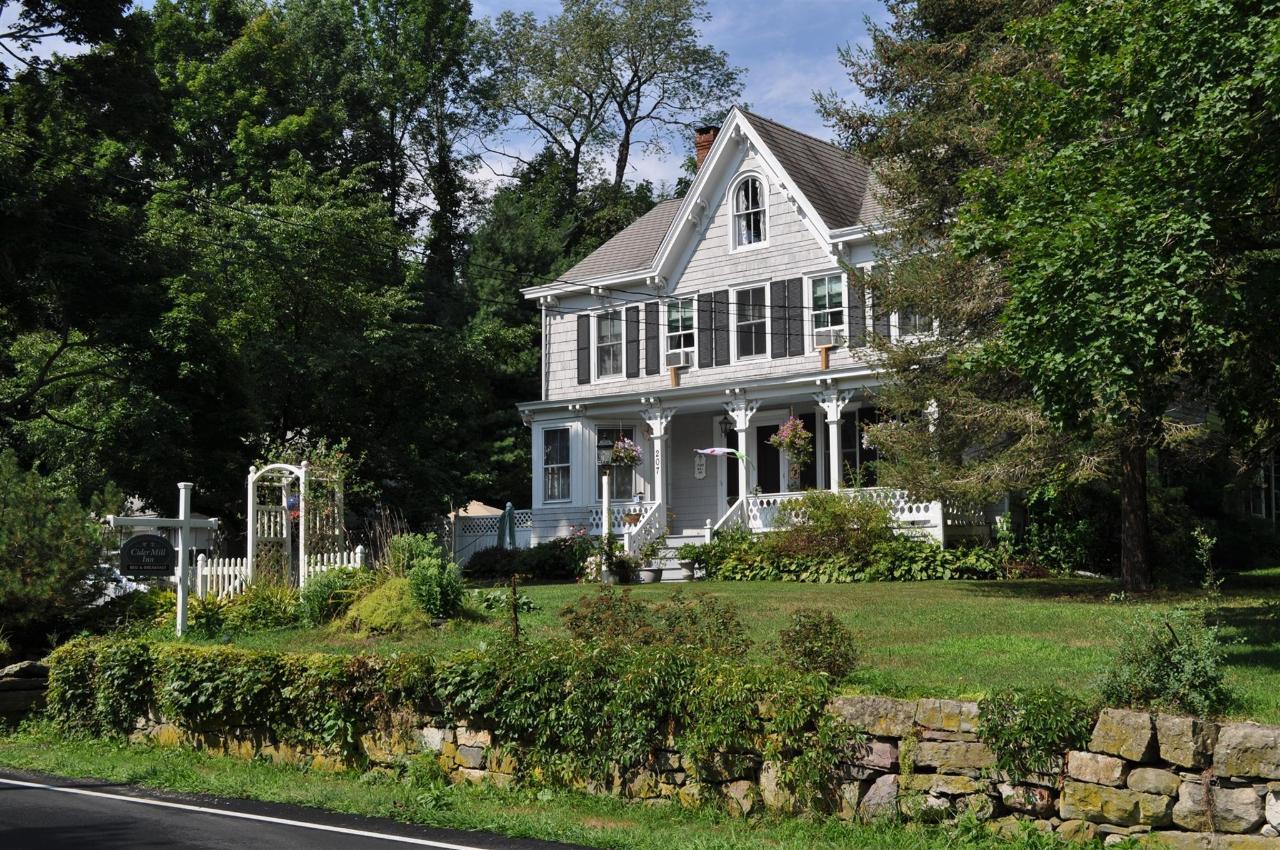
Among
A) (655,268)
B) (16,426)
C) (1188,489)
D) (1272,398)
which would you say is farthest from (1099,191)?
(16,426)

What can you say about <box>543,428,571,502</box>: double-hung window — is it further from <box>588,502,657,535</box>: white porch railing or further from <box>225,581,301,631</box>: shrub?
<box>225,581,301,631</box>: shrub

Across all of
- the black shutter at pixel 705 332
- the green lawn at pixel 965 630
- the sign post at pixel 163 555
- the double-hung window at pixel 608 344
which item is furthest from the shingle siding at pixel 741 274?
the sign post at pixel 163 555

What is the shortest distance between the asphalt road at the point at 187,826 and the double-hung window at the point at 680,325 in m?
20.9

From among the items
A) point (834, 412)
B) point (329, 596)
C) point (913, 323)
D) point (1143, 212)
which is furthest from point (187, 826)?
point (834, 412)

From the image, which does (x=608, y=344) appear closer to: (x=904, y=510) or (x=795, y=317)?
(x=795, y=317)

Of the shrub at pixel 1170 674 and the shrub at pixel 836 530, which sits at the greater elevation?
the shrub at pixel 836 530

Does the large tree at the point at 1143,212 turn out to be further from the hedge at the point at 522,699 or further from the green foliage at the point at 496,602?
the green foliage at the point at 496,602

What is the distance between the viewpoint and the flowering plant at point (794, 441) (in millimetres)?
26641

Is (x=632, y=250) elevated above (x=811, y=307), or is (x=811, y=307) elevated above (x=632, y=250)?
(x=632, y=250)

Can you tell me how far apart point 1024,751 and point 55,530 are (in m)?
13.9

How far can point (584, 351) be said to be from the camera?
1271 inches

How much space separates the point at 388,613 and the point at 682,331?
1586cm

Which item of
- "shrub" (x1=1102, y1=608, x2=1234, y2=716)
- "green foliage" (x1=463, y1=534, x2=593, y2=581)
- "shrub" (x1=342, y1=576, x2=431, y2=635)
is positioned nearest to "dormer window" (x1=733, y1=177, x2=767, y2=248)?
"green foliage" (x1=463, y1=534, x2=593, y2=581)

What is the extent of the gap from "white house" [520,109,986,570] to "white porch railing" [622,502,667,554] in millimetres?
52
